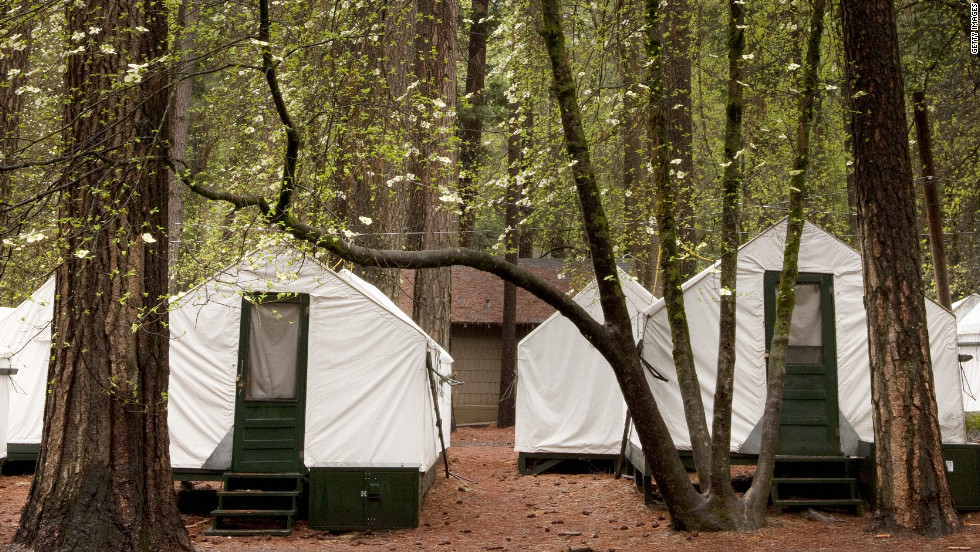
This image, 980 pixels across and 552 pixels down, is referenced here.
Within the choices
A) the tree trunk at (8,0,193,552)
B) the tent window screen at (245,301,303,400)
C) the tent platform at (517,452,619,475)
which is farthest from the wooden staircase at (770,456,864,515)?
the tree trunk at (8,0,193,552)

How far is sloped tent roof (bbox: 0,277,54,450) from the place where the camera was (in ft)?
36.0

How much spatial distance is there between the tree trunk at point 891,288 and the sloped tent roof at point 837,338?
1.93 m

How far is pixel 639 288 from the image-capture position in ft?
39.8

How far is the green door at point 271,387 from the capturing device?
891 centimetres

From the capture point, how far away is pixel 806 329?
9461 mm

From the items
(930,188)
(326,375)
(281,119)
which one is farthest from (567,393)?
(281,119)

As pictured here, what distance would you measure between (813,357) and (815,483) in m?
1.31

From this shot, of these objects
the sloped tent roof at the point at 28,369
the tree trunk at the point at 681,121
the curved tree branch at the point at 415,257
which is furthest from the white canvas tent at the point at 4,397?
the tree trunk at the point at 681,121

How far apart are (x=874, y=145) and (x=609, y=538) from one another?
4051 millimetres

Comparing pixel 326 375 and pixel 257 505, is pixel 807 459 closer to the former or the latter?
pixel 326 375

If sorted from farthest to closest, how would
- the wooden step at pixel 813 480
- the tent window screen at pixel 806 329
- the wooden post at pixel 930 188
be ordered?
the wooden post at pixel 930 188, the tent window screen at pixel 806 329, the wooden step at pixel 813 480

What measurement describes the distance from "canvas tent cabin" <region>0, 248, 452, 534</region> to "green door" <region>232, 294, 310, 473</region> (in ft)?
0.03

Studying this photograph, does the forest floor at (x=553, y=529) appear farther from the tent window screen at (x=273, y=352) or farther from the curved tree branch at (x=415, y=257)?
the curved tree branch at (x=415, y=257)

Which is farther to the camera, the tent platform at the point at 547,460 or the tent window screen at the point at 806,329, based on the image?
the tent platform at the point at 547,460
